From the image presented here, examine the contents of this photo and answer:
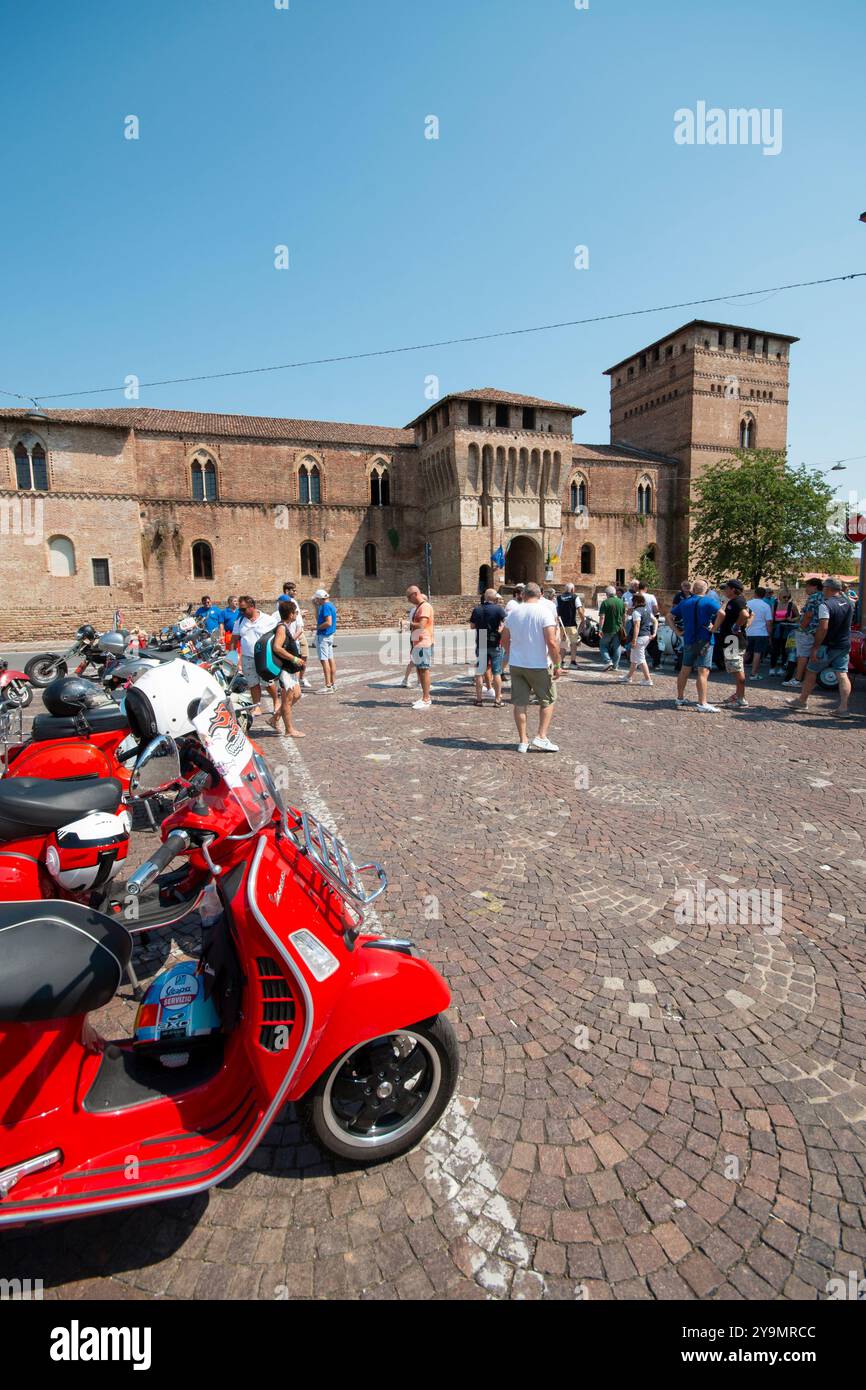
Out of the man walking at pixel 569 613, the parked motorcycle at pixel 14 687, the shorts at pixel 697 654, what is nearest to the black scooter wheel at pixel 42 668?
the parked motorcycle at pixel 14 687

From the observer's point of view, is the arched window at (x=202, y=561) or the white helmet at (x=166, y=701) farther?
the arched window at (x=202, y=561)

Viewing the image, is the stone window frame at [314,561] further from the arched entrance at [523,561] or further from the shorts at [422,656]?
the shorts at [422,656]

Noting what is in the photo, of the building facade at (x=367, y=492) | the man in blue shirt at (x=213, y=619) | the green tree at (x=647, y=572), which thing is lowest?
the man in blue shirt at (x=213, y=619)

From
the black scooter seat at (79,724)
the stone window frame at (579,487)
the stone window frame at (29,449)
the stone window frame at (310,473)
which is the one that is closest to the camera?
the black scooter seat at (79,724)

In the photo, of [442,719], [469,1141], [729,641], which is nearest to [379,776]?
[442,719]

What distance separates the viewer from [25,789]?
3.19 metres

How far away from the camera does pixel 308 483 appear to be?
4544 centimetres

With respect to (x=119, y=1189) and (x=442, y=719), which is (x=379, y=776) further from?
(x=119, y=1189)

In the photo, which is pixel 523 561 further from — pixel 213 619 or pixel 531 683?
pixel 531 683

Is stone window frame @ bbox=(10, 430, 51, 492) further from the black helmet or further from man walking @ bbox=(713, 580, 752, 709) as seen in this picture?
man walking @ bbox=(713, 580, 752, 709)

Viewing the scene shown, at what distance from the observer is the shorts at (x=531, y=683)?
749 cm

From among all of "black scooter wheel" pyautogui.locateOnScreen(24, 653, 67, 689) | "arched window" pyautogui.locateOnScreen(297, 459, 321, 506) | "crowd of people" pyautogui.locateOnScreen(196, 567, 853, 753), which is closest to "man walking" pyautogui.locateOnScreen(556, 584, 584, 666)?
"crowd of people" pyautogui.locateOnScreen(196, 567, 853, 753)

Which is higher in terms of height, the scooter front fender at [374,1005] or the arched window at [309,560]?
the arched window at [309,560]

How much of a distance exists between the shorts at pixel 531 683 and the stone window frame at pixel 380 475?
42.2 metres
